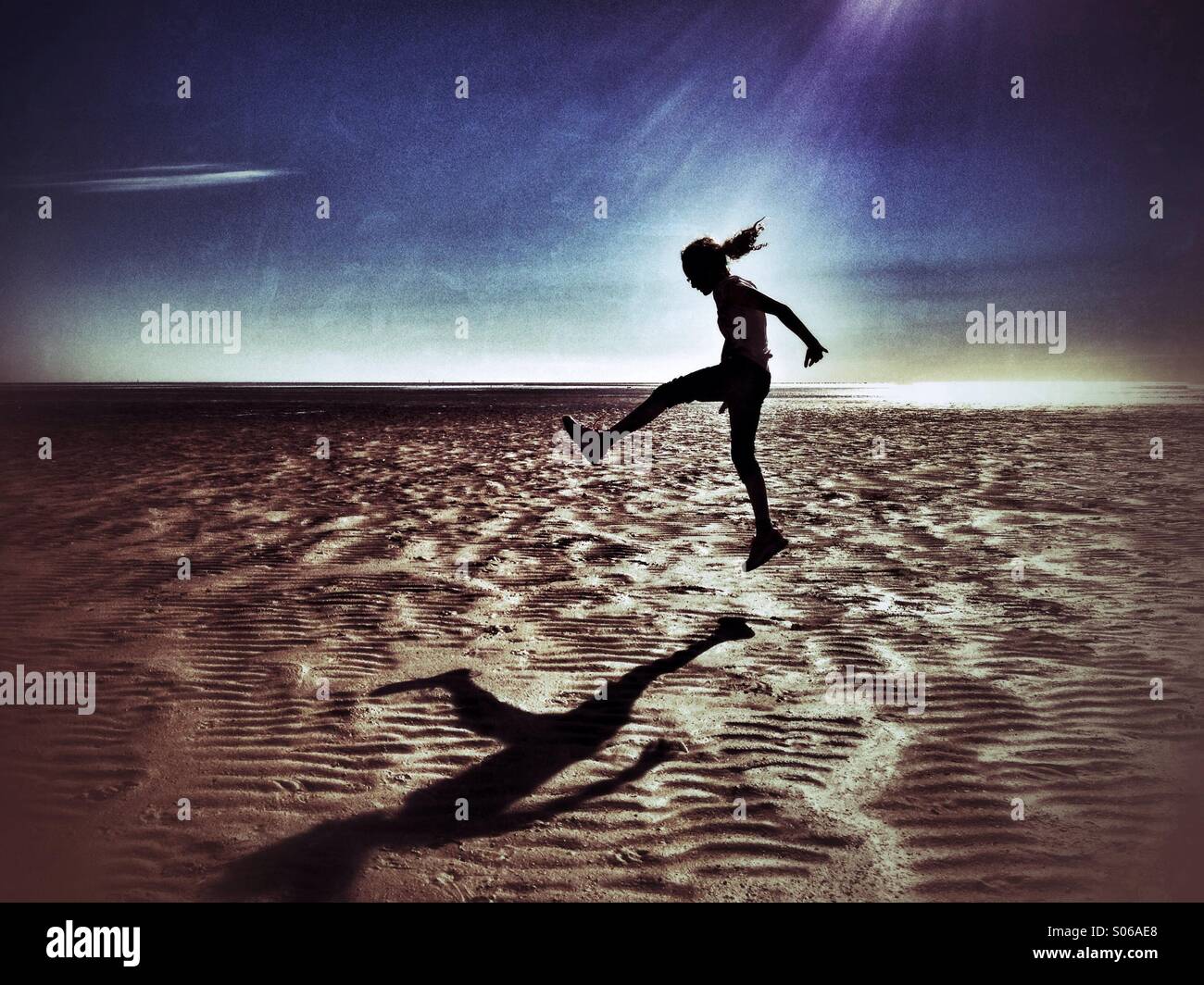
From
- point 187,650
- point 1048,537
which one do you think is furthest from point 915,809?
point 1048,537

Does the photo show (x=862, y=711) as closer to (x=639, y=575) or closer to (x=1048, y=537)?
(x=639, y=575)

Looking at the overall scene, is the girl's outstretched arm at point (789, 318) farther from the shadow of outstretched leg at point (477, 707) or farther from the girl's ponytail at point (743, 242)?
the shadow of outstretched leg at point (477, 707)

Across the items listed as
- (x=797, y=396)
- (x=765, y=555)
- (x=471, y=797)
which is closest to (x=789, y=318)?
(x=765, y=555)

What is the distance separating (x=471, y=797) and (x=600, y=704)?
1.11m

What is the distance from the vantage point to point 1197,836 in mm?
3100

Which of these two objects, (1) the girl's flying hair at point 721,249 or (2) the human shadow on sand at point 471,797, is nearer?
(2) the human shadow on sand at point 471,797

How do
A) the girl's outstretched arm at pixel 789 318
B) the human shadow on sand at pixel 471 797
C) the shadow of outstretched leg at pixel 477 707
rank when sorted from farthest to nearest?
the girl's outstretched arm at pixel 789 318
the shadow of outstretched leg at pixel 477 707
the human shadow on sand at pixel 471 797

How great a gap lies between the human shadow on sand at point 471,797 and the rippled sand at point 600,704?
16 millimetres

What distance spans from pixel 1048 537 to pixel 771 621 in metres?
4.34

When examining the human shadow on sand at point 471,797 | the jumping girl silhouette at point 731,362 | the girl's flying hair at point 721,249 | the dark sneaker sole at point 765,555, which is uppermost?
the girl's flying hair at point 721,249

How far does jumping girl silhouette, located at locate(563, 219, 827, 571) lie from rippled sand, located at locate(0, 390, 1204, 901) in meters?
1.32

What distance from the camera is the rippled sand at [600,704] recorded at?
2922mm

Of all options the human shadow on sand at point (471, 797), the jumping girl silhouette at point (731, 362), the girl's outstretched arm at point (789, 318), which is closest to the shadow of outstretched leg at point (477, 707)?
the human shadow on sand at point (471, 797)

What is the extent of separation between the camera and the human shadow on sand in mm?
2803
